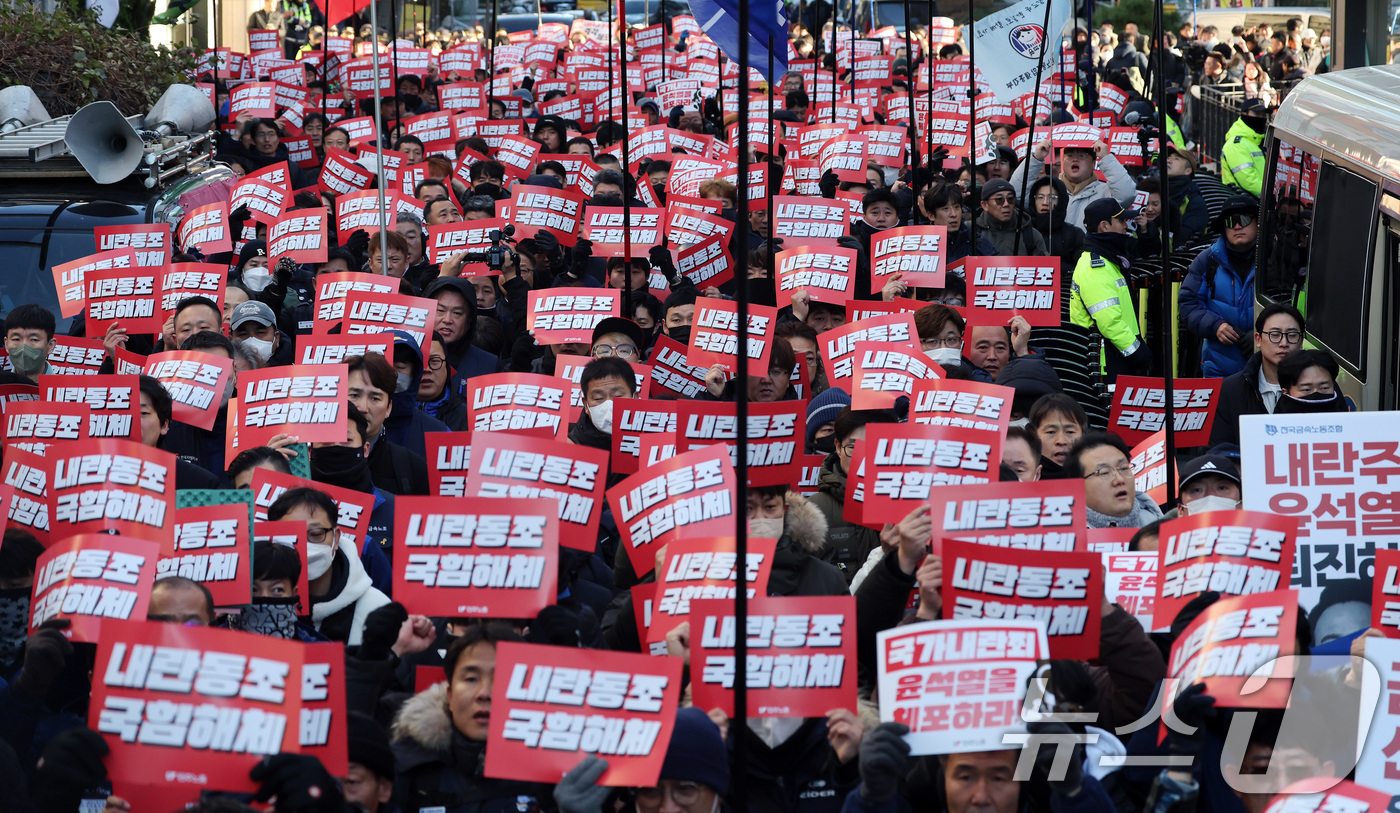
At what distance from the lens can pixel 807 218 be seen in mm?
10477

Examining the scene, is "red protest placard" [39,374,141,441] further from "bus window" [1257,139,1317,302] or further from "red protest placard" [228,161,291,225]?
"bus window" [1257,139,1317,302]

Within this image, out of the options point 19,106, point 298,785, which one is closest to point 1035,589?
point 298,785

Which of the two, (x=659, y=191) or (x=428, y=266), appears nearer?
(x=428, y=266)

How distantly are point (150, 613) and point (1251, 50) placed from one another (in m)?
22.3

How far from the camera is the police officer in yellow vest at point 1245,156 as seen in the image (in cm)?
1431

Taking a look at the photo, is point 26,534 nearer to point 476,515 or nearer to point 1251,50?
point 476,515

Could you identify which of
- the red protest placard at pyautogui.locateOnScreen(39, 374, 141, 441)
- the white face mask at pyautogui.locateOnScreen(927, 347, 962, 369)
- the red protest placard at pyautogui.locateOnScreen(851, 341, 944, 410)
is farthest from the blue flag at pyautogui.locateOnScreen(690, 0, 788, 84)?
the red protest placard at pyautogui.locateOnScreen(39, 374, 141, 441)

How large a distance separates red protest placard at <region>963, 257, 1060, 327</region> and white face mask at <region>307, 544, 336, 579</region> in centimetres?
430

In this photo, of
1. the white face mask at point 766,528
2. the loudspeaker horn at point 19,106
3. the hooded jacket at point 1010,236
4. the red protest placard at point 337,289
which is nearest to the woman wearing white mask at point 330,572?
the white face mask at point 766,528

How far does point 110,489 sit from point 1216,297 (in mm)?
6912

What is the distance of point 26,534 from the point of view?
5.18m

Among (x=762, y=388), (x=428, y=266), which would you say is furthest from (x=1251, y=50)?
(x=762, y=388)

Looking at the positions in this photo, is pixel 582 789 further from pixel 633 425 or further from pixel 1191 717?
pixel 633 425

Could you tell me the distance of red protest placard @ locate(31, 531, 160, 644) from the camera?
4.36 metres
